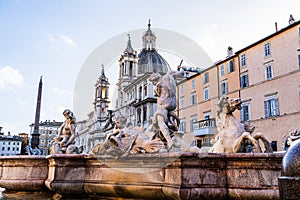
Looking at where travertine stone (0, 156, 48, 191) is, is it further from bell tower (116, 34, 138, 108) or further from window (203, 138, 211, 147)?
bell tower (116, 34, 138, 108)

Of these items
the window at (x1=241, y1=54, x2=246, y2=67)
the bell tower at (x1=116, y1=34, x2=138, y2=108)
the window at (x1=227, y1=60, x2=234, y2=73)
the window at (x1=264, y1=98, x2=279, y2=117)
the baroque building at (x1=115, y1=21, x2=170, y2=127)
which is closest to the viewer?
the window at (x1=264, y1=98, x2=279, y2=117)

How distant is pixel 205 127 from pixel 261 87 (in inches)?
287

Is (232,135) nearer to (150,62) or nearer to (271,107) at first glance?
(271,107)

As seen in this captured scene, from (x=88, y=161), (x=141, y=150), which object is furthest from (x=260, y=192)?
(x=88, y=161)

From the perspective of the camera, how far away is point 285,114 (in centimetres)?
2206

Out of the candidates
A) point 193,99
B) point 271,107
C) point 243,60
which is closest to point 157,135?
point 271,107

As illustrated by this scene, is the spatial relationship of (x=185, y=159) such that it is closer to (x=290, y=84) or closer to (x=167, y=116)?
(x=167, y=116)

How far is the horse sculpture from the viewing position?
508cm

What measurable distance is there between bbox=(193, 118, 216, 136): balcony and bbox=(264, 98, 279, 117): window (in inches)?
231

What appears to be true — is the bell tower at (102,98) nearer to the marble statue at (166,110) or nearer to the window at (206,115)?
the window at (206,115)

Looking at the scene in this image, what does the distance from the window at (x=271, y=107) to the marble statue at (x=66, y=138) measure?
19.6 meters

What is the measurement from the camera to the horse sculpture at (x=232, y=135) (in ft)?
16.7

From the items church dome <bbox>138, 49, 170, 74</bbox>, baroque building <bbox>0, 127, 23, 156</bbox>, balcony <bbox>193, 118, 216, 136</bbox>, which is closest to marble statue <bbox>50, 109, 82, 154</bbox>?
balcony <bbox>193, 118, 216, 136</bbox>

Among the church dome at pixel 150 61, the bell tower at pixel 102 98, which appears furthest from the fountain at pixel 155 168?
the bell tower at pixel 102 98
